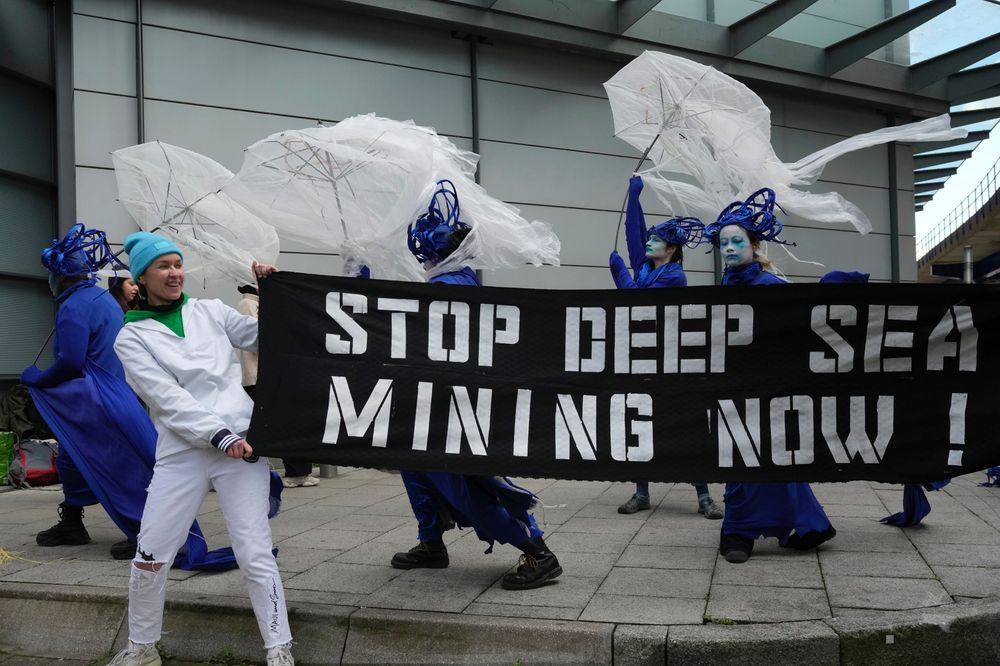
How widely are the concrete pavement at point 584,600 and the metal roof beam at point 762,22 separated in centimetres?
703

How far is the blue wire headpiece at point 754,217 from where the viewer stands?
17.8 ft

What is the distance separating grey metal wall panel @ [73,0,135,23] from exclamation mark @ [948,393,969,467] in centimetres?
854

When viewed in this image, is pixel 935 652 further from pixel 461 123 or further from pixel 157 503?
pixel 461 123

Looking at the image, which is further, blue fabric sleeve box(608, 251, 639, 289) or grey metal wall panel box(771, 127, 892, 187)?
grey metal wall panel box(771, 127, 892, 187)

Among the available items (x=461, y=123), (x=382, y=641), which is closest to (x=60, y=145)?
(x=461, y=123)

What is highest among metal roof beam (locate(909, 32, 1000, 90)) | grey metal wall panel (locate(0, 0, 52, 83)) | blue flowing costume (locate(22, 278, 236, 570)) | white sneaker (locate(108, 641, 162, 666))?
metal roof beam (locate(909, 32, 1000, 90))

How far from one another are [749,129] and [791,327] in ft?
6.07

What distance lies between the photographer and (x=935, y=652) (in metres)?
3.97

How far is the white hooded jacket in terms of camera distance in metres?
3.86

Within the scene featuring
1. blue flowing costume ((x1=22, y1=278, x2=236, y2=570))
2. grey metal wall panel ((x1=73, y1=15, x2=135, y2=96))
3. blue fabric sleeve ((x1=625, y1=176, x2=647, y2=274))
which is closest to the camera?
blue flowing costume ((x1=22, y1=278, x2=236, y2=570))

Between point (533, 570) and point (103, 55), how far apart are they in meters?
7.47

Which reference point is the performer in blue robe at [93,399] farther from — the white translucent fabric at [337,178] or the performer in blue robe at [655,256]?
the performer in blue robe at [655,256]

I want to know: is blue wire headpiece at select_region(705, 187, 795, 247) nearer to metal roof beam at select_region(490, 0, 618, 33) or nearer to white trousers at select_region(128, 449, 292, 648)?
white trousers at select_region(128, 449, 292, 648)

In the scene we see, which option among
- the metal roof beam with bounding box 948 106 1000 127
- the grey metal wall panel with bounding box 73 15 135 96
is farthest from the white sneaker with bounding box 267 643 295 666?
the metal roof beam with bounding box 948 106 1000 127
